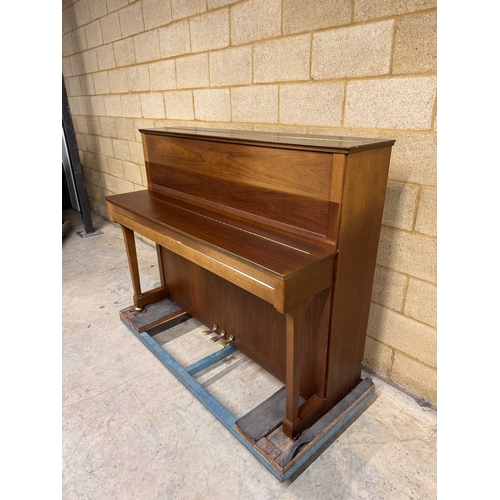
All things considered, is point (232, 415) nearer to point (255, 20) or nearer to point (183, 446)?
point (183, 446)

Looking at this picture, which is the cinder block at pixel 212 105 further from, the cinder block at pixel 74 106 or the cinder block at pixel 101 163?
the cinder block at pixel 74 106

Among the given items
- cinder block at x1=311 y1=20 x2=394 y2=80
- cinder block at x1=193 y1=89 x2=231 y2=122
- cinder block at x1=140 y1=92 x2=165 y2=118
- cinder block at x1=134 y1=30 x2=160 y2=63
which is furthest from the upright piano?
cinder block at x1=134 y1=30 x2=160 y2=63

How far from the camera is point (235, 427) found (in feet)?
4.66

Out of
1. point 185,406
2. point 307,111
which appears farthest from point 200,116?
point 185,406

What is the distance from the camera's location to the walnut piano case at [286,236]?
114 cm

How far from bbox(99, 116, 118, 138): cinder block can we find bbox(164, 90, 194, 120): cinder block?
107 centimetres

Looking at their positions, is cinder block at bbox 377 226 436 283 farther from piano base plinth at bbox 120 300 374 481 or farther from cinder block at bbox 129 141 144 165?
cinder block at bbox 129 141 144 165

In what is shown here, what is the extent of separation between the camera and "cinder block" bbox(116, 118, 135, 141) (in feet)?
10.6

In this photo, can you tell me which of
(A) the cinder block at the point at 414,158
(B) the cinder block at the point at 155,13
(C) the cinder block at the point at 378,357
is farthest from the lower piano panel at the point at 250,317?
(B) the cinder block at the point at 155,13

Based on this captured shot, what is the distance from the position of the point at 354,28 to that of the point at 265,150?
0.63m

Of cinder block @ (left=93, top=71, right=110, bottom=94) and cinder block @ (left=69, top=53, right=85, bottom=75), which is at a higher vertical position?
cinder block @ (left=69, top=53, right=85, bottom=75)

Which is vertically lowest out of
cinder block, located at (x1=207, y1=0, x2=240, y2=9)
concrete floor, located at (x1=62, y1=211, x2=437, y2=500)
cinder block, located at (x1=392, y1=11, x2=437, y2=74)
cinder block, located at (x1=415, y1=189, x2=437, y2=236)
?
concrete floor, located at (x1=62, y1=211, x2=437, y2=500)

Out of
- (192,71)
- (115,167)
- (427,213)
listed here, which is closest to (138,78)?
(192,71)

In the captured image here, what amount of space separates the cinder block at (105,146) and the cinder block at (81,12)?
1059 millimetres
